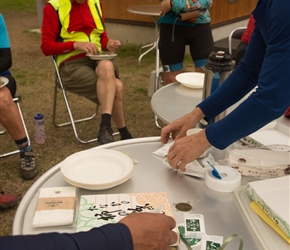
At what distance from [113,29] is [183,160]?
236 inches

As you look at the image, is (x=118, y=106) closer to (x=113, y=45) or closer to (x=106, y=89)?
(x=106, y=89)

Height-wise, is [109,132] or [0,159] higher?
[109,132]

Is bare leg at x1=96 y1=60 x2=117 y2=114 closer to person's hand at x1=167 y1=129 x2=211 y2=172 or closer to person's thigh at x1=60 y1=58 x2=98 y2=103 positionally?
person's thigh at x1=60 y1=58 x2=98 y2=103

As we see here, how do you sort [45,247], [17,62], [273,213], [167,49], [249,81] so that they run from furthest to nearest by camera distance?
[17,62], [167,49], [249,81], [273,213], [45,247]

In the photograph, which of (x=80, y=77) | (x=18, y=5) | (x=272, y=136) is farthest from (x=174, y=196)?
(x=18, y=5)

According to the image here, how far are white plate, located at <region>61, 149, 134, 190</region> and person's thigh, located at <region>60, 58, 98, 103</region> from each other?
5.91 feet

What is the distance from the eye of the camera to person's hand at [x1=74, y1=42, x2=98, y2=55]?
3180 millimetres

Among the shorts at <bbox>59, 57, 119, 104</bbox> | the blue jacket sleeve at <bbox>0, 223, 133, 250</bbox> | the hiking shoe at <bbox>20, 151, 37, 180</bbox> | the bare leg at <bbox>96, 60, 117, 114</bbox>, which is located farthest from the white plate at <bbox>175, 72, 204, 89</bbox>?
the blue jacket sleeve at <bbox>0, 223, 133, 250</bbox>

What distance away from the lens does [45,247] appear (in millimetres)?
805

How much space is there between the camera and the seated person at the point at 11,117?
9.53 feet

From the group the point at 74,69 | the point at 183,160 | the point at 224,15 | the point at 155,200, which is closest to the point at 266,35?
the point at 183,160

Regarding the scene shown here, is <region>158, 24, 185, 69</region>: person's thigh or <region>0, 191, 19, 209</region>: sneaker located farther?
<region>158, 24, 185, 69</region>: person's thigh

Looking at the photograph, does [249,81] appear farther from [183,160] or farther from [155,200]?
[155,200]

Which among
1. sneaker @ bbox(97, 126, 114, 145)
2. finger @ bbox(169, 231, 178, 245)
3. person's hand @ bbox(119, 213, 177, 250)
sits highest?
person's hand @ bbox(119, 213, 177, 250)
